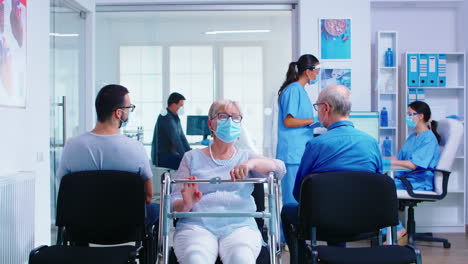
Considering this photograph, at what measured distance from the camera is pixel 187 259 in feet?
6.78

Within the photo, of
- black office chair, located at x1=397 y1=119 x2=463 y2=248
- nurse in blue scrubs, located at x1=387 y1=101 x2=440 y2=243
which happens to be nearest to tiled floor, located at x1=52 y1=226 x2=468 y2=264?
black office chair, located at x1=397 y1=119 x2=463 y2=248

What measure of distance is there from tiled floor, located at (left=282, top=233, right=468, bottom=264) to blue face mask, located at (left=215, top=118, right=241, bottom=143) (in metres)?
1.73

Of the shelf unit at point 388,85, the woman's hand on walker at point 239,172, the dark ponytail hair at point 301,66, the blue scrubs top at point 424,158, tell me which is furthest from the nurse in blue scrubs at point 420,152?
the woman's hand on walker at point 239,172

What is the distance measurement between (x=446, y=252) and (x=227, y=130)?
2.77 meters

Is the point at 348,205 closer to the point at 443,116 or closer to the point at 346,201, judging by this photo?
the point at 346,201

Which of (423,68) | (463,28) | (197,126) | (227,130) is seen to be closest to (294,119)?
(197,126)

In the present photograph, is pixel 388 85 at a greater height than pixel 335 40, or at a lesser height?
lesser

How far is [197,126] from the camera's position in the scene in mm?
5012

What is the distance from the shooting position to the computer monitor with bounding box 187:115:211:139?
5004 mm

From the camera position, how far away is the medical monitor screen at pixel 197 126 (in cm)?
500

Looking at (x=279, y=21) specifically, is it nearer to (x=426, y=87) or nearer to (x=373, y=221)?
(x=426, y=87)

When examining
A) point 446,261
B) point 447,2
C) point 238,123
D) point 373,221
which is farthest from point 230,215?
point 447,2

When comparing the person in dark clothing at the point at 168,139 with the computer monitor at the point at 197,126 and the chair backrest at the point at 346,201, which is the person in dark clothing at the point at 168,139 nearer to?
the computer monitor at the point at 197,126

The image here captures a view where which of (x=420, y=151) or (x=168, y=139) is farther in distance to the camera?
(x=168, y=139)
